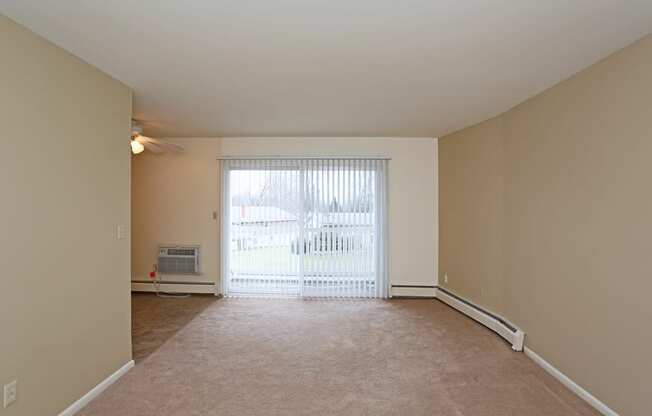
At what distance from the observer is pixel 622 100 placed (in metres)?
2.26

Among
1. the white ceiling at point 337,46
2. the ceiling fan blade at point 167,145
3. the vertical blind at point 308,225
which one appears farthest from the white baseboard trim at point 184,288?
the white ceiling at point 337,46

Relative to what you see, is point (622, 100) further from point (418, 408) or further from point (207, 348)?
point (207, 348)

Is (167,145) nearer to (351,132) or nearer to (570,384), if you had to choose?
(351,132)

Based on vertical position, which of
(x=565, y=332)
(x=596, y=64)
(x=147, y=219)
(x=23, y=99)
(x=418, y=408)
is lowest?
(x=418, y=408)

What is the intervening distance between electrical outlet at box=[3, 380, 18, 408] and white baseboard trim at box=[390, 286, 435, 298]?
168 inches

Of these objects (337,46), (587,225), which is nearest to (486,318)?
(587,225)

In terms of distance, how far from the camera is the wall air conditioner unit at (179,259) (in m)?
5.30

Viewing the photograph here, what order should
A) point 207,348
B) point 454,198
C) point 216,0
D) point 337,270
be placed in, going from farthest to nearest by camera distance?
point 337,270 < point 454,198 < point 207,348 < point 216,0

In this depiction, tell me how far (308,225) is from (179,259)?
198 centimetres

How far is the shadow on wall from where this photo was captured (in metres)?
3.53

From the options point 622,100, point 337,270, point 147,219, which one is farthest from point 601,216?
point 147,219

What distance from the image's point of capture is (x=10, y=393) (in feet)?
6.36

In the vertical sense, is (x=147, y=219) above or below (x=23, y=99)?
below

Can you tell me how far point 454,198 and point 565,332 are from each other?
2.33m
